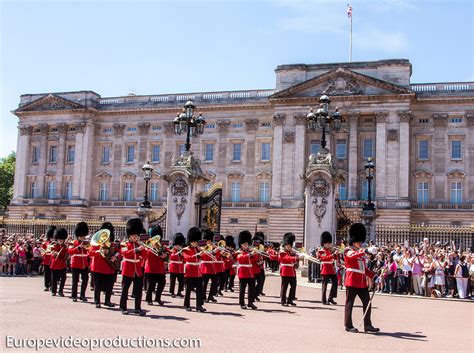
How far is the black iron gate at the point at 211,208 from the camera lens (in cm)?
2311

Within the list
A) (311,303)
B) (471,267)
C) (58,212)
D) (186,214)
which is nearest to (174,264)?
(311,303)

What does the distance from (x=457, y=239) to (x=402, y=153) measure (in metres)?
11.0

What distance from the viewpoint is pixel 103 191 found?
54.6m

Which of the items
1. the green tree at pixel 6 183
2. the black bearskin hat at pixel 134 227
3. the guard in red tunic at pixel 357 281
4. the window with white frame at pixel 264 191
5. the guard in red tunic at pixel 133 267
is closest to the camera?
the guard in red tunic at pixel 357 281

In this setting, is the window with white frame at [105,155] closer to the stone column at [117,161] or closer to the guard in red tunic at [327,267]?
the stone column at [117,161]

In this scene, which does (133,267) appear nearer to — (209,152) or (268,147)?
(268,147)

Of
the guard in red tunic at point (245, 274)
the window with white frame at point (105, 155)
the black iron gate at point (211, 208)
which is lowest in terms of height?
the guard in red tunic at point (245, 274)

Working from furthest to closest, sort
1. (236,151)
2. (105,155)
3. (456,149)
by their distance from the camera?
(105,155), (236,151), (456,149)

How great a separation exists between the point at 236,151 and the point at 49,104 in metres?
19.6

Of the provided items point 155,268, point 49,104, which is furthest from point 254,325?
point 49,104

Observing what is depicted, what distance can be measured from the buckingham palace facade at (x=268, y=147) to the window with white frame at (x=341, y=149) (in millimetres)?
83

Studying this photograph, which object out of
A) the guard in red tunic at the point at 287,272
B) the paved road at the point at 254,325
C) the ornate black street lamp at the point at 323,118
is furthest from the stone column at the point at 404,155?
the guard in red tunic at the point at 287,272

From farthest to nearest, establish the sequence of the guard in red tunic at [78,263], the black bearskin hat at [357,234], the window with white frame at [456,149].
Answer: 1. the window with white frame at [456,149]
2. the guard in red tunic at [78,263]
3. the black bearskin hat at [357,234]

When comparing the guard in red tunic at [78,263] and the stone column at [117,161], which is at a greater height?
the stone column at [117,161]
